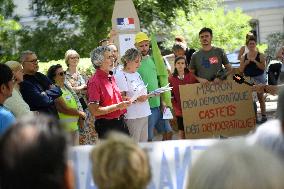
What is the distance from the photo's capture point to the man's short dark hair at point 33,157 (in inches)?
80.4

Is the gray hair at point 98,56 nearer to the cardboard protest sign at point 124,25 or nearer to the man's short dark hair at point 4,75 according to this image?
the man's short dark hair at point 4,75

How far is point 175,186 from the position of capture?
5148 millimetres

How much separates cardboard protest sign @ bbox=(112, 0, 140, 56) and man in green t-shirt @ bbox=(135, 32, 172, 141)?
6.16 feet

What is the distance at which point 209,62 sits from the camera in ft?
30.3

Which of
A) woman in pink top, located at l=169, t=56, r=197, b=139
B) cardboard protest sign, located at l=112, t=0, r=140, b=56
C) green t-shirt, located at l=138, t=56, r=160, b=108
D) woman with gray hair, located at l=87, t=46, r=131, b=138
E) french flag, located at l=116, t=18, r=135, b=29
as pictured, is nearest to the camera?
woman with gray hair, located at l=87, t=46, r=131, b=138

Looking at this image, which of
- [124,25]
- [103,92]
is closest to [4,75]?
[103,92]

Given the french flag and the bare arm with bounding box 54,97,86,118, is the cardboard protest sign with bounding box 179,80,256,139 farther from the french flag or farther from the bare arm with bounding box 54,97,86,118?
the french flag

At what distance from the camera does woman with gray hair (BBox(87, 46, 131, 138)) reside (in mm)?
6730

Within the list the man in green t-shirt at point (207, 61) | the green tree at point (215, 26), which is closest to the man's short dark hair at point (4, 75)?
the man in green t-shirt at point (207, 61)

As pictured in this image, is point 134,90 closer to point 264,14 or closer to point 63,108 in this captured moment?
point 63,108

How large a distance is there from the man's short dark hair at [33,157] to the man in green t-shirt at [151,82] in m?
5.82

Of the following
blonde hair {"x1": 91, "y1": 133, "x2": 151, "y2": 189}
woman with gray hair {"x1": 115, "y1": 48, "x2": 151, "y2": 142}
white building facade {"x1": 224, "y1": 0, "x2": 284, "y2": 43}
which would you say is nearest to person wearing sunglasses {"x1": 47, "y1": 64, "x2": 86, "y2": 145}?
woman with gray hair {"x1": 115, "y1": 48, "x2": 151, "y2": 142}

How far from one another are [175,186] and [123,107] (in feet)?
5.98

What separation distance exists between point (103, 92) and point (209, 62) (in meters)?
2.83
